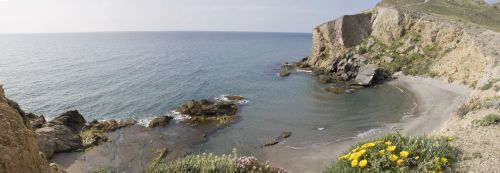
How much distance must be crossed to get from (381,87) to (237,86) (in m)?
20.5

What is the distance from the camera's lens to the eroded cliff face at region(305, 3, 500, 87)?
3947 centimetres

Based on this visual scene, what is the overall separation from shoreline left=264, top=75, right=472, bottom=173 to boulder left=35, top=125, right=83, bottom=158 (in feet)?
51.0

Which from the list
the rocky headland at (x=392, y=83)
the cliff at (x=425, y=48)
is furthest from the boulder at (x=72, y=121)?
the cliff at (x=425, y=48)

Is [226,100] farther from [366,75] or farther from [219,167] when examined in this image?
[219,167]

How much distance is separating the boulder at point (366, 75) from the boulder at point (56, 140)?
35830 mm

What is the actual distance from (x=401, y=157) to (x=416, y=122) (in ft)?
71.2

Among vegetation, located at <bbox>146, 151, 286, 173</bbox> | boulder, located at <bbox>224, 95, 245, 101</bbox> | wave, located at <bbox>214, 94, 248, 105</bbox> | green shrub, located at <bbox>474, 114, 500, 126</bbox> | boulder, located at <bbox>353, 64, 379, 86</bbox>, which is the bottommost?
wave, located at <bbox>214, 94, 248, 105</bbox>

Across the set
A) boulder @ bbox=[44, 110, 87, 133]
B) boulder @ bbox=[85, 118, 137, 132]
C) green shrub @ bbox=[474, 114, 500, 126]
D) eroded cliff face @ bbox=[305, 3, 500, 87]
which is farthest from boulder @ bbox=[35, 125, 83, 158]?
eroded cliff face @ bbox=[305, 3, 500, 87]

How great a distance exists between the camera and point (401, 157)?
9.70 meters

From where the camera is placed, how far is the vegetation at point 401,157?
30.9 ft

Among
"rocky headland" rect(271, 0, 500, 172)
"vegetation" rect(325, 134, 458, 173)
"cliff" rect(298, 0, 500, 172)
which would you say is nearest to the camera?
"vegetation" rect(325, 134, 458, 173)

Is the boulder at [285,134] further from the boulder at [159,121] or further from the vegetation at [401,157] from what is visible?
the vegetation at [401,157]

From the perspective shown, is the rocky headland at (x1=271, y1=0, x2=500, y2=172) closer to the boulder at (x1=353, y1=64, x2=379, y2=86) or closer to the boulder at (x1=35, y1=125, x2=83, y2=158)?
the boulder at (x1=353, y1=64, x2=379, y2=86)

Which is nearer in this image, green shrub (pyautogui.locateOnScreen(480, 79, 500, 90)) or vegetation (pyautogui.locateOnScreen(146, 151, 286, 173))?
vegetation (pyautogui.locateOnScreen(146, 151, 286, 173))
